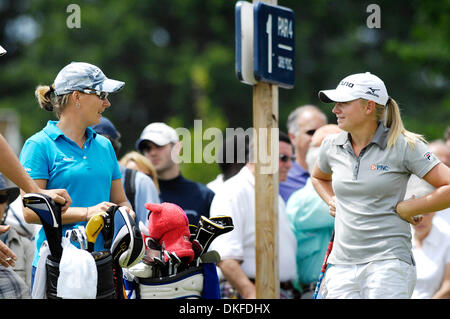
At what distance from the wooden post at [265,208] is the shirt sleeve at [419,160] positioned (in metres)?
1.05

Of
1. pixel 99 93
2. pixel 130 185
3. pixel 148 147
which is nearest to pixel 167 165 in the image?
pixel 148 147

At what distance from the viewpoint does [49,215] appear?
3.80 m

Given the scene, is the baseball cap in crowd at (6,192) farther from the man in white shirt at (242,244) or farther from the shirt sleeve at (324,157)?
the shirt sleeve at (324,157)

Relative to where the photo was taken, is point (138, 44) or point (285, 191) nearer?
point (285, 191)

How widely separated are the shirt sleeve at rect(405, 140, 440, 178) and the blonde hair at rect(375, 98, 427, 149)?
9 centimetres

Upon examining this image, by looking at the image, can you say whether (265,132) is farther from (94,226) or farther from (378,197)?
(94,226)

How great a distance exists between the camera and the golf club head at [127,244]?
3.96 m

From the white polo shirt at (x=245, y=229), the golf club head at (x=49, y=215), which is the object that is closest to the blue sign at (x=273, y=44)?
the white polo shirt at (x=245, y=229)

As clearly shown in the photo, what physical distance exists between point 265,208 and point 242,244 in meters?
0.69

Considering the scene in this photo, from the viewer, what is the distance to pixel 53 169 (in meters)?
4.32

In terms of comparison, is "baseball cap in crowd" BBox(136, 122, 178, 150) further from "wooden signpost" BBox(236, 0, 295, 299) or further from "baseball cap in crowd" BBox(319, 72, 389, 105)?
"baseball cap in crowd" BBox(319, 72, 389, 105)
